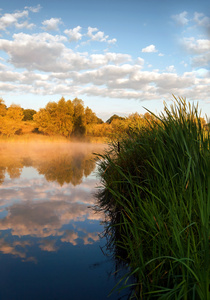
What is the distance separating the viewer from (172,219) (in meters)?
2.34

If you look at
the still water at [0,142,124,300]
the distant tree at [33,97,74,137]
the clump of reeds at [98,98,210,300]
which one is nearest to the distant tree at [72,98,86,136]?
the distant tree at [33,97,74,137]

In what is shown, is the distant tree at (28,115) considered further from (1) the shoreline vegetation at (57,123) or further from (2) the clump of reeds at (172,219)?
(2) the clump of reeds at (172,219)

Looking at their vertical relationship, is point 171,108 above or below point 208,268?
above

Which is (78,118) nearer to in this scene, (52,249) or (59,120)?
(59,120)

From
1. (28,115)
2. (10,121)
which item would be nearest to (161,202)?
(10,121)

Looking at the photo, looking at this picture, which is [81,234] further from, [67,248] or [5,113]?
[5,113]

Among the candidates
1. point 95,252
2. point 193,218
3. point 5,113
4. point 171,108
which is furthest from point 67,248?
point 5,113

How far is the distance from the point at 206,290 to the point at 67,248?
245 cm

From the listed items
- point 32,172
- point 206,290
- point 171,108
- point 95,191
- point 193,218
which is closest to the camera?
point 206,290

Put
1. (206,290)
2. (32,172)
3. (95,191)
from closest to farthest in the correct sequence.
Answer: (206,290) → (95,191) → (32,172)

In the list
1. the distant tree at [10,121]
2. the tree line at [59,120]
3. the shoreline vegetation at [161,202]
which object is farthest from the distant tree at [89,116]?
the shoreline vegetation at [161,202]

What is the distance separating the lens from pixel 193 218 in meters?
2.58

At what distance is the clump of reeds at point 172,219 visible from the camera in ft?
6.21

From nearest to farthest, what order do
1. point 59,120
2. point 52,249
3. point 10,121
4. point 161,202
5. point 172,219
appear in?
point 172,219 < point 161,202 < point 52,249 < point 10,121 < point 59,120
